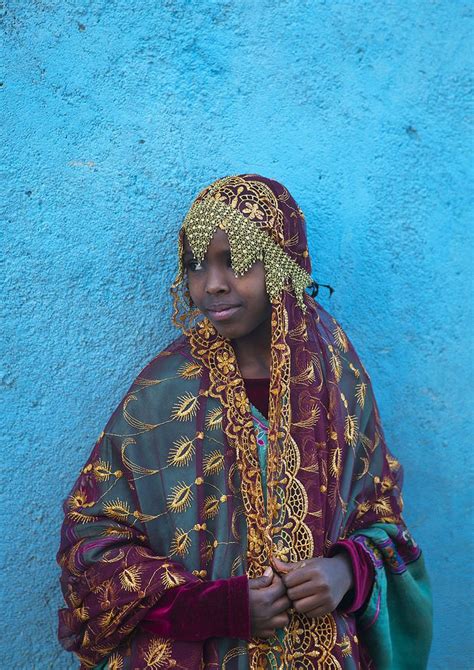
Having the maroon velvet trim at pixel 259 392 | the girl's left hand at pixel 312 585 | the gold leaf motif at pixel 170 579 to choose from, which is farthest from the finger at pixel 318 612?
the maroon velvet trim at pixel 259 392

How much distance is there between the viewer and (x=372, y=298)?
2.63 metres

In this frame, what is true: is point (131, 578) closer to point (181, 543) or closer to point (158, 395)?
point (181, 543)

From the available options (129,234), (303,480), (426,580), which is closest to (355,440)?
(303,480)

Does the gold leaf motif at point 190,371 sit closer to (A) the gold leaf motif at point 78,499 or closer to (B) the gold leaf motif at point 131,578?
(A) the gold leaf motif at point 78,499

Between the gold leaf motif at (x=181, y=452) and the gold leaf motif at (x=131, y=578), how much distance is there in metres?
0.27

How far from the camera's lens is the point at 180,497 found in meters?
2.00

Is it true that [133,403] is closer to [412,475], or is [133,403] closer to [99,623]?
[99,623]

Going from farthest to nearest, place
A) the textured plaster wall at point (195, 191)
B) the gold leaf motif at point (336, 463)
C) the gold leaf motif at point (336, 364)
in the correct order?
the textured plaster wall at point (195, 191), the gold leaf motif at point (336, 364), the gold leaf motif at point (336, 463)

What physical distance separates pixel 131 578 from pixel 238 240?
855 millimetres

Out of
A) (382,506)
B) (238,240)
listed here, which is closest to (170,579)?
(382,506)

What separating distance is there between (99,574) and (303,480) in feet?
1.78

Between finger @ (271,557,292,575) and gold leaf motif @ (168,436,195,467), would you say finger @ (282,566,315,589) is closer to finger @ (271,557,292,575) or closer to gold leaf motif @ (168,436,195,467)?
finger @ (271,557,292,575)

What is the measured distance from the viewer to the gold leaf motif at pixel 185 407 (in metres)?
2.06

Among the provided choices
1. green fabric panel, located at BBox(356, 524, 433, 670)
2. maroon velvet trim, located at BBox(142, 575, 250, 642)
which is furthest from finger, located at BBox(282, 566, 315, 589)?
green fabric panel, located at BBox(356, 524, 433, 670)
